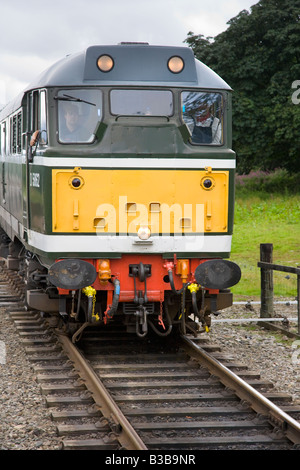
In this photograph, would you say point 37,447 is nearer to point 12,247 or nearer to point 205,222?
point 205,222

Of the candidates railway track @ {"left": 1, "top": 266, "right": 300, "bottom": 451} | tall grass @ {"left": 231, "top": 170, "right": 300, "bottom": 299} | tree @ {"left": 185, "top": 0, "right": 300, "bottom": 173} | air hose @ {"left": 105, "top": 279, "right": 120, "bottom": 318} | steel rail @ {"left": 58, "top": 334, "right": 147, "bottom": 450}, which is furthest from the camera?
tree @ {"left": 185, "top": 0, "right": 300, "bottom": 173}

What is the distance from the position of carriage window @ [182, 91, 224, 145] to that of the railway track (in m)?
2.58

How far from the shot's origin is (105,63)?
877cm

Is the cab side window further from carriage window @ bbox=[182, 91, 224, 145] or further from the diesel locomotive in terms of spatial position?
carriage window @ bbox=[182, 91, 224, 145]

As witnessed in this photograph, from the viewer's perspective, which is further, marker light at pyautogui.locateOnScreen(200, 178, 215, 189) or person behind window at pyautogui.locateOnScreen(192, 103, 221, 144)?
person behind window at pyautogui.locateOnScreen(192, 103, 221, 144)

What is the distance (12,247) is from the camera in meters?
13.6

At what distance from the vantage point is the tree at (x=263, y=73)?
32.6 metres

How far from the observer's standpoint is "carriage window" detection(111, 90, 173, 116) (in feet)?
28.8

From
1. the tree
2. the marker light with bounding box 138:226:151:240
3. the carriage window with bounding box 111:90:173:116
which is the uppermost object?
the tree

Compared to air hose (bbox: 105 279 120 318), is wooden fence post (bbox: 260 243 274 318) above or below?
below

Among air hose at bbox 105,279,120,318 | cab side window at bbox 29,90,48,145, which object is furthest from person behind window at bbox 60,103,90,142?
air hose at bbox 105,279,120,318

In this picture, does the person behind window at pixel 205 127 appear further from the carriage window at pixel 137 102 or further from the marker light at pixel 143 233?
the marker light at pixel 143 233

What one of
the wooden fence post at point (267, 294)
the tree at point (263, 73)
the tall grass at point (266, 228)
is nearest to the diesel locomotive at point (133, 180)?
the wooden fence post at point (267, 294)

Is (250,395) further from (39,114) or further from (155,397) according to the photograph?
(39,114)
